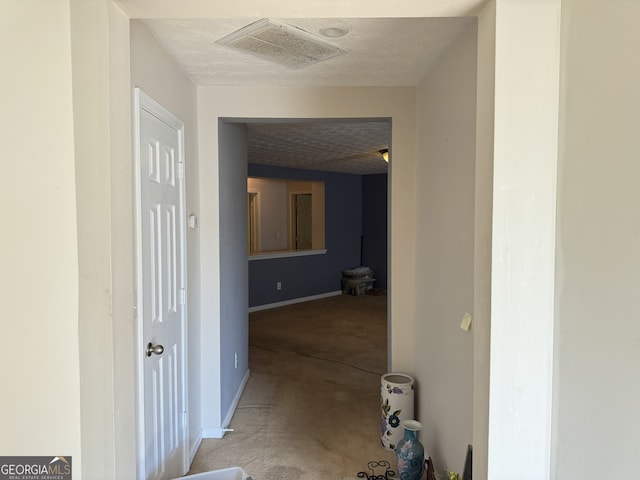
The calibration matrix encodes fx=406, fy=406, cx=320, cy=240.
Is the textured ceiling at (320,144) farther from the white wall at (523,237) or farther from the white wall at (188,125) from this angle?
the white wall at (523,237)

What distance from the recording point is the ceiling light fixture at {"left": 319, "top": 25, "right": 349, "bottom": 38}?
182 cm

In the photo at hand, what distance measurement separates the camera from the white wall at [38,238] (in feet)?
3.96

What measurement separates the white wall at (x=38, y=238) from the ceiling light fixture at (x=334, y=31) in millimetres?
1039

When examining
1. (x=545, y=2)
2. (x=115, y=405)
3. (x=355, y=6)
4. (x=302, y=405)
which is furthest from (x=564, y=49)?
(x=302, y=405)

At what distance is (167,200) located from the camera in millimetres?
2107

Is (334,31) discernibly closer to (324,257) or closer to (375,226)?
(324,257)

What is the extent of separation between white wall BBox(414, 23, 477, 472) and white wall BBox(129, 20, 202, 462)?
143 centimetres

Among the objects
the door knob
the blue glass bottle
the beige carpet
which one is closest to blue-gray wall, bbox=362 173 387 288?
the beige carpet

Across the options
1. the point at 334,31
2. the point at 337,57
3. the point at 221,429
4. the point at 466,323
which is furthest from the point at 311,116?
the point at 221,429

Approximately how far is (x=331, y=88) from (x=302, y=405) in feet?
8.23

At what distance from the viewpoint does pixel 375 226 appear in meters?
8.59

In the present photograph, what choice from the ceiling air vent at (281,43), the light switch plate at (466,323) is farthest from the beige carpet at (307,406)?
the ceiling air vent at (281,43)

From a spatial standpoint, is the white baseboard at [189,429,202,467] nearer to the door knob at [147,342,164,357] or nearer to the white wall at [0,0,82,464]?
the door knob at [147,342,164,357]

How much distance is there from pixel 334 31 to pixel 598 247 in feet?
4.64
